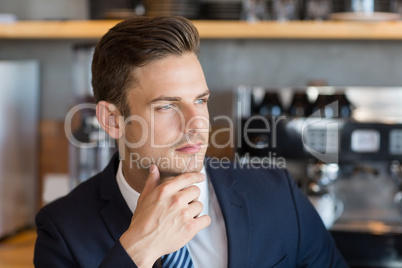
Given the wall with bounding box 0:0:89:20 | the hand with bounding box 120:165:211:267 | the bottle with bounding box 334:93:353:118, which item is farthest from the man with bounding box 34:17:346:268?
the wall with bounding box 0:0:89:20

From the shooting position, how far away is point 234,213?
1.40 meters

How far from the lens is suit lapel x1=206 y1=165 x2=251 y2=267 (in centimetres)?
135

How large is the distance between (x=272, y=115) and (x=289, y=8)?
0.42 metres

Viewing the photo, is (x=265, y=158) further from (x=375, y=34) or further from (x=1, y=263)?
(x=1, y=263)

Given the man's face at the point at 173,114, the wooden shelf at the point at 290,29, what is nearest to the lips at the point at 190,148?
the man's face at the point at 173,114

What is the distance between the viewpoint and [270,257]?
1407mm

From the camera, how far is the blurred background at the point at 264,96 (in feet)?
7.04

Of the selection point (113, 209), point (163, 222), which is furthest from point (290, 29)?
point (163, 222)

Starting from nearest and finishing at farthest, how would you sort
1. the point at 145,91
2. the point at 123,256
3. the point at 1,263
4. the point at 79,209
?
the point at 123,256
the point at 145,91
the point at 79,209
the point at 1,263

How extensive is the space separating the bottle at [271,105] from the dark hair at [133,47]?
Answer: 874 mm

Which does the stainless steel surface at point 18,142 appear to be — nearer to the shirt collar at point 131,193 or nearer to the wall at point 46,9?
the wall at point 46,9

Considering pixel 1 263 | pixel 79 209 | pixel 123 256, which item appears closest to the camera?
pixel 123 256

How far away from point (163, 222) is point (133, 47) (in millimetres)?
391

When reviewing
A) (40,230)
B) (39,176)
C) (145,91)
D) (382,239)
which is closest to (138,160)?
(145,91)
